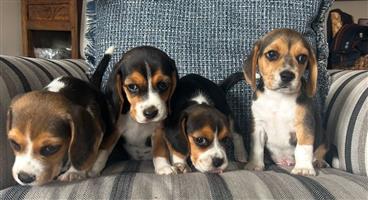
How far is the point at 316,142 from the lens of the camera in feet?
5.57

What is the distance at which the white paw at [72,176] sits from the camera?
1.42m

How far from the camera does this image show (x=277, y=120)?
1.71 meters

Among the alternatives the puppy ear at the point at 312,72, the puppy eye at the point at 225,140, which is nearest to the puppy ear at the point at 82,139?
the puppy eye at the point at 225,140

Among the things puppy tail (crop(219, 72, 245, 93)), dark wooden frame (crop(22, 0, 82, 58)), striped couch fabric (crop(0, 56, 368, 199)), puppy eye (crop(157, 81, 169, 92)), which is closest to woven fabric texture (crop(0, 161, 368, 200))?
striped couch fabric (crop(0, 56, 368, 199))

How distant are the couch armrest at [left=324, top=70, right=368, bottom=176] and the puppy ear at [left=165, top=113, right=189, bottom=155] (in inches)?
25.4

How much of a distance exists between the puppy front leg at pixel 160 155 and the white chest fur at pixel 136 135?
57 mm

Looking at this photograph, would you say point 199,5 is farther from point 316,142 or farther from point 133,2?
point 316,142

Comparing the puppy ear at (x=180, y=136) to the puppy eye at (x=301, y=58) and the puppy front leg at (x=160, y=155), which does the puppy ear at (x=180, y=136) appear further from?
the puppy eye at (x=301, y=58)

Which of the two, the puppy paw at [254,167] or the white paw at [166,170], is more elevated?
the white paw at [166,170]

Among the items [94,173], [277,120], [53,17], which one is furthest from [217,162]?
[53,17]

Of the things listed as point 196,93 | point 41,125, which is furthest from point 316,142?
point 41,125

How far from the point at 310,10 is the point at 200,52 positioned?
0.54m

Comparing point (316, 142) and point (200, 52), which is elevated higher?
point (200, 52)

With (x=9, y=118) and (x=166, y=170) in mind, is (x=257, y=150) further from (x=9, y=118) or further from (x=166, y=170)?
(x=9, y=118)
